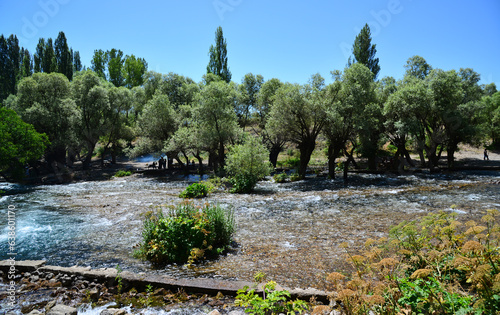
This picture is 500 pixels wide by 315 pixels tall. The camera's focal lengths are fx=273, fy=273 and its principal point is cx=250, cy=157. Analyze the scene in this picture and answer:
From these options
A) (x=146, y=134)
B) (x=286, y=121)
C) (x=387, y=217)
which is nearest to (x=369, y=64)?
(x=286, y=121)

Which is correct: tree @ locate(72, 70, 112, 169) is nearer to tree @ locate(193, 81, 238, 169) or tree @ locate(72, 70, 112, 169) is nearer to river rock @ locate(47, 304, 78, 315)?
tree @ locate(193, 81, 238, 169)

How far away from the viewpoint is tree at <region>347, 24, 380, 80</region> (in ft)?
185

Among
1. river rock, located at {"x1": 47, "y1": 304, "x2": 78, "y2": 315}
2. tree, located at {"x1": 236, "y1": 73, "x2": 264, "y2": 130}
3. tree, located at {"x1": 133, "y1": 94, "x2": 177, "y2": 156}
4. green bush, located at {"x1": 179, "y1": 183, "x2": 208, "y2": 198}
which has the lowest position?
river rock, located at {"x1": 47, "y1": 304, "x2": 78, "y2": 315}

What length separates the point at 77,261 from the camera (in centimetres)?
787

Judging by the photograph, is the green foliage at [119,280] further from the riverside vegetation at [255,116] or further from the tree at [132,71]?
the tree at [132,71]

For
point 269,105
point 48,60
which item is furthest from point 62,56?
point 269,105

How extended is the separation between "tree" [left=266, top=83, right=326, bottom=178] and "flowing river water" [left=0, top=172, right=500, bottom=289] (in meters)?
9.18

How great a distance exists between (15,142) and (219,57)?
1736 inches

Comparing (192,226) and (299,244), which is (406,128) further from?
(192,226)

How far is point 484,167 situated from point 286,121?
2230 cm

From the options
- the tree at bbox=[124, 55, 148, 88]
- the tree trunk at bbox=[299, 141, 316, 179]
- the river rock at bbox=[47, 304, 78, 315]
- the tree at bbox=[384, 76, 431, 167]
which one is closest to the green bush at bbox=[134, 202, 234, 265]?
the river rock at bbox=[47, 304, 78, 315]

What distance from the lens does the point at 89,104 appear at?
39.0 metres

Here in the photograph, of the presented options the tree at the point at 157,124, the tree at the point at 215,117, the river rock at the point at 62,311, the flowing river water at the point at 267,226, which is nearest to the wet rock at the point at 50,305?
the river rock at the point at 62,311

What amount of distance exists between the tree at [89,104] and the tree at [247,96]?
1968cm
